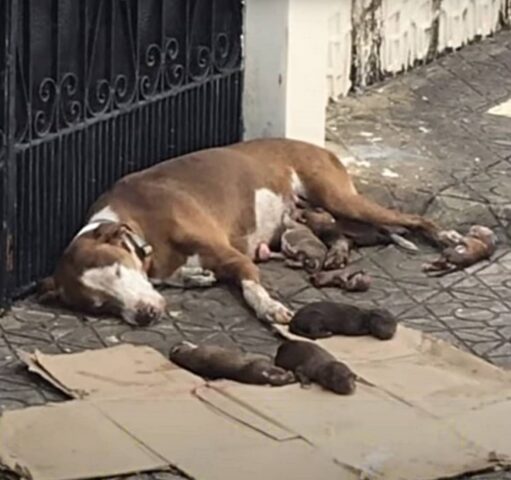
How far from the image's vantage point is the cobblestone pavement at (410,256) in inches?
257

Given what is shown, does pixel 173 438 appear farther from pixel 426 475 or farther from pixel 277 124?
pixel 277 124

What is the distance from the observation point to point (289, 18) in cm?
805

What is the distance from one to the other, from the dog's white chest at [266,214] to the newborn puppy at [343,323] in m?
1.13

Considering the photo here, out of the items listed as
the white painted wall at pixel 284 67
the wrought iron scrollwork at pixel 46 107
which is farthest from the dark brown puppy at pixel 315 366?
the white painted wall at pixel 284 67

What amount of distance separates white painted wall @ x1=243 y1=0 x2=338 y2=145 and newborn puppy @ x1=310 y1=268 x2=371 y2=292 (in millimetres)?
1235

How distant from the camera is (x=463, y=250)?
24.1 feet

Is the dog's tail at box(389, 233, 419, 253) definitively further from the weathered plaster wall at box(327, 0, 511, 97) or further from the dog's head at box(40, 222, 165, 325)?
the weathered plaster wall at box(327, 0, 511, 97)

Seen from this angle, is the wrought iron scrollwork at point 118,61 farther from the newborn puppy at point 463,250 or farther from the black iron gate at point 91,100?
the newborn puppy at point 463,250

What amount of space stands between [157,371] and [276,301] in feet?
2.82

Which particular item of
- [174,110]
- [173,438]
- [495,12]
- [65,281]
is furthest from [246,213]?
[495,12]

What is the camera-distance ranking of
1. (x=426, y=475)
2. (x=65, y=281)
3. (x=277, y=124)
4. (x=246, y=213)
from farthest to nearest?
(x=277, y=124) < (x=246, y=213) < (x=65, y=281) < (x=426, y=475)

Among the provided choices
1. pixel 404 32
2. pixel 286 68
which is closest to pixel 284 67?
pixel 286 68

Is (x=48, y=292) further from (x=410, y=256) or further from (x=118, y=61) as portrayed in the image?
(x=410, y=256)

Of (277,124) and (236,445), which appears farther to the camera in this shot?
(277,124)
